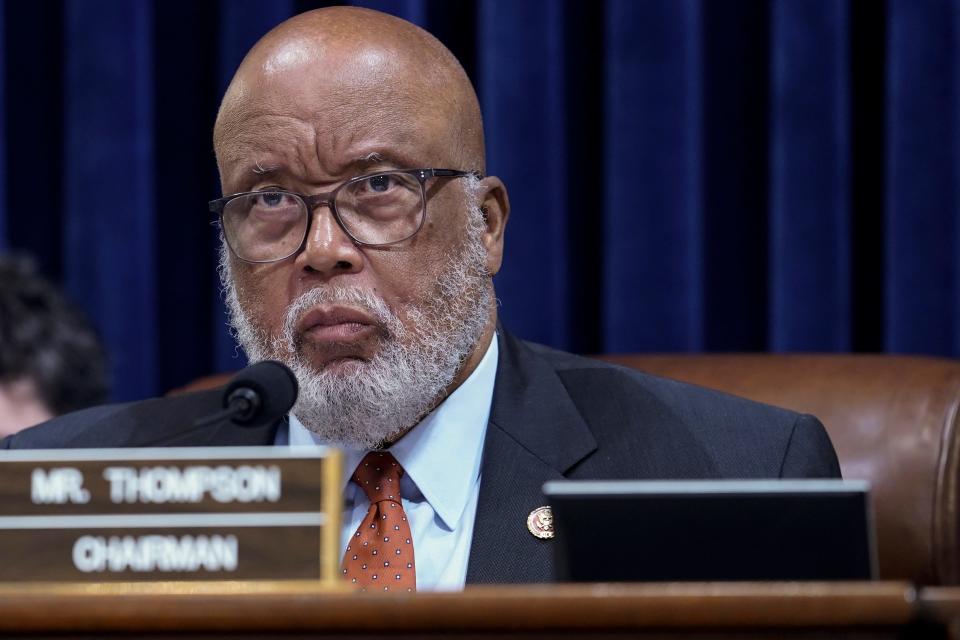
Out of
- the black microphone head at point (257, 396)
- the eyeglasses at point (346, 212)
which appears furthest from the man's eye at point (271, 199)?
the black microphone head at point (257, 396)

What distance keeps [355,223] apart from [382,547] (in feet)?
1.14

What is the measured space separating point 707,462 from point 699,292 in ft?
2.16

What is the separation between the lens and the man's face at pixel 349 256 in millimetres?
1357

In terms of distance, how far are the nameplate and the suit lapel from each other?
0.53 m

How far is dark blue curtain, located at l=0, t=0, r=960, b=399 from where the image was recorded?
1.97 meters

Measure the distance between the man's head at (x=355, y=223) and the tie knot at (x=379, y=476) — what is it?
0.08 ft

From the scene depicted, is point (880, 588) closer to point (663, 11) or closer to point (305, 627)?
point (305, 627)

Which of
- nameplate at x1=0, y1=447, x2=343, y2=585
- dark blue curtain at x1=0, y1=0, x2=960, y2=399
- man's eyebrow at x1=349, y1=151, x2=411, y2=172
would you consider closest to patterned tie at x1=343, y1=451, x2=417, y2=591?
man's eyebrow at x1=349, y1=151, x2=411, y2=172

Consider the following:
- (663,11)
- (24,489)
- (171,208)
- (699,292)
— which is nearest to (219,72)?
(171,208)

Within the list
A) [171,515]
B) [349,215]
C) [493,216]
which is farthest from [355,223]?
[171,515]

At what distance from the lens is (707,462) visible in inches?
55.3

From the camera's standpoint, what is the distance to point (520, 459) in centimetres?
139

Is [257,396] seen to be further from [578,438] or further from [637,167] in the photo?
[637,167]

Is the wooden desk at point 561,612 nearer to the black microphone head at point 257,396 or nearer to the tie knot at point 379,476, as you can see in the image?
the black microphone head at point 257,396
